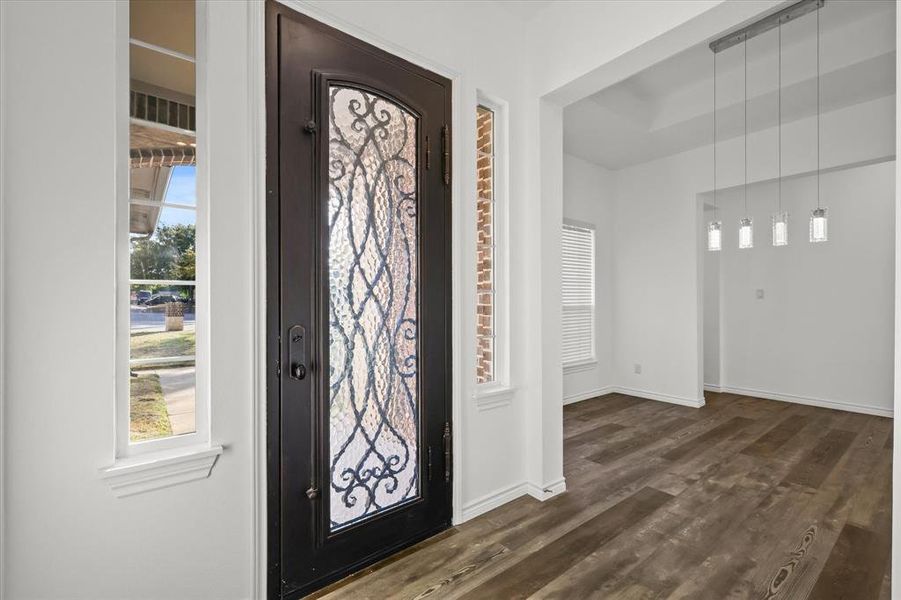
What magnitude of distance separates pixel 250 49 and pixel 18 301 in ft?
3.91

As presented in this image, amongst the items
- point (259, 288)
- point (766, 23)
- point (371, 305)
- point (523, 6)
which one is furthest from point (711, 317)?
point (259, 288)

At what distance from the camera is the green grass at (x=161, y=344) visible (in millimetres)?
1601

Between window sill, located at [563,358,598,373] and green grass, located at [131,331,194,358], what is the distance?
4281 mm

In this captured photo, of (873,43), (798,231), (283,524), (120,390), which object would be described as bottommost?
(283,524)

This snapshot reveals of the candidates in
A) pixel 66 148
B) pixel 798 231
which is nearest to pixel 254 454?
pixel 66 148

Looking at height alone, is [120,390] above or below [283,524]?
above

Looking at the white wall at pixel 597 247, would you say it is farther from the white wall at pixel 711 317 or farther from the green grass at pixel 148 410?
the green grass at pixel 148 410

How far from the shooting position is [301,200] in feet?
6.23

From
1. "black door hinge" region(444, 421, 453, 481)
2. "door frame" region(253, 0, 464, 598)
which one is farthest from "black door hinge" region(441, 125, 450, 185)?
"black door hinge" region(444, 421, 453, 481)

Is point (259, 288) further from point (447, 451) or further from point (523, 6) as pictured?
point (523, 6)

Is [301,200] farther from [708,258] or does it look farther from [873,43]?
[708,258]

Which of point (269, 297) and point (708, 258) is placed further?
point (708, 258)

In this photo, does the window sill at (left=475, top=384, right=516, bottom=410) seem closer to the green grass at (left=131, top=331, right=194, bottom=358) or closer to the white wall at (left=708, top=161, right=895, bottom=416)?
the green grass at (left=131, top=331, right=194, bottom=358)

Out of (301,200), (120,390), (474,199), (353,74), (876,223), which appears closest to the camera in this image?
(120,390)
